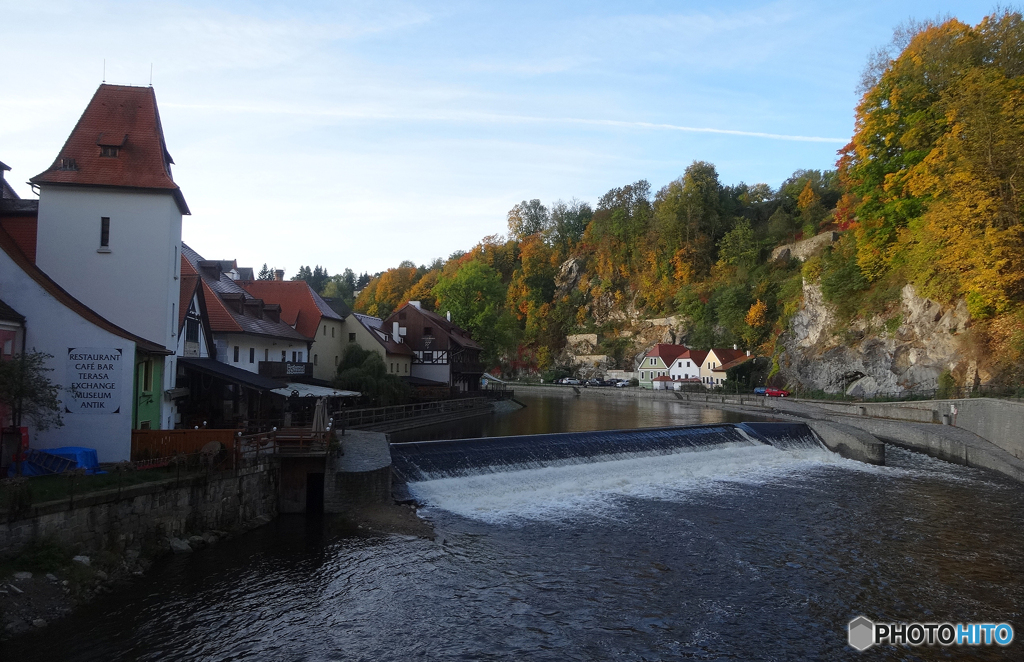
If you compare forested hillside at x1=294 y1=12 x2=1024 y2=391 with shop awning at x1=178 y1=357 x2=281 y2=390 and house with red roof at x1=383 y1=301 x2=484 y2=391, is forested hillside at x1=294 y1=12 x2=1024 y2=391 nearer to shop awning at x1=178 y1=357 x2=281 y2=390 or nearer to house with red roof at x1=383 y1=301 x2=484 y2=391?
house with red roof at x1=383 y1=301 x2=484 y2=391

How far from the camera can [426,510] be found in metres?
18.4

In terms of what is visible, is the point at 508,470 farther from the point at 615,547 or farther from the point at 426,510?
the point at 615,547

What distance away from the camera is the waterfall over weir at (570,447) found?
21594 millimetres

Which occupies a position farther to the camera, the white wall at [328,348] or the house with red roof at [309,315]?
Answer: the white wall at [328,348]

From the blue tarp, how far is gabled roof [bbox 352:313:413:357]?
30878 mm

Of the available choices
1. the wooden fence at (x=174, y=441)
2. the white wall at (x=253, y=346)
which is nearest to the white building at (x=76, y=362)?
the wooden fence at (x=174, y=441)

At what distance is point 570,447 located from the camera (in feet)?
84.3

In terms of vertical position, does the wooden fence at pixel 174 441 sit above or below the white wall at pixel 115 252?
below

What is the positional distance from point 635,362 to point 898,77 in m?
49.4

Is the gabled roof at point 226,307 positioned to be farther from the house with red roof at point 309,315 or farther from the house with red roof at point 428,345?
the house with red roof at point 428,345

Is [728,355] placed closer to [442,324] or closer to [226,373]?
[442,324]

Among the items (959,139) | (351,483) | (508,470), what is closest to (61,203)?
(351,483)

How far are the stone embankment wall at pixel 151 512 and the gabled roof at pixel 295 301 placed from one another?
22700mm

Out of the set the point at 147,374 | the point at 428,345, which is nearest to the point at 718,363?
the point at 428,345
